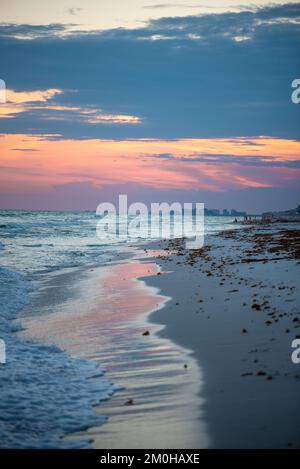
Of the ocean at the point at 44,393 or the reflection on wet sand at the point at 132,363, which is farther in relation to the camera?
the ocean at the point at 44,393

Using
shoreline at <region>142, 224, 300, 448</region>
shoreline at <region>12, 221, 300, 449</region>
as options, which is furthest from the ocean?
shoreline at <region>142, 224, 300, 448</region>

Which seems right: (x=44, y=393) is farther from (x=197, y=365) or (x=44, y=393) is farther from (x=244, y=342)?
(x=244, y=342)

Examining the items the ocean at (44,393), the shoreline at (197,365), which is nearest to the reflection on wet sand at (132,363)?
the shoreline at (197,365)

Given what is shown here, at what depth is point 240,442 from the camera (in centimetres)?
593

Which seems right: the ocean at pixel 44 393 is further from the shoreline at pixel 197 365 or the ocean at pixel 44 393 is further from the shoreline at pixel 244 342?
the shoreline at pixel 244 342

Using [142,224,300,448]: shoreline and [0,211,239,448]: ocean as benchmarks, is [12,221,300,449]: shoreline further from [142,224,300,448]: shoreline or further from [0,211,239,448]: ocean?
[0,211,239,448]: ocean

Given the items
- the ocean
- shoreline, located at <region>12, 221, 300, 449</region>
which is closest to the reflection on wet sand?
shoreline, located at <region>12, 221, 300, 449</region>

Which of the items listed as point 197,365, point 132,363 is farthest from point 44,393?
point 197,365

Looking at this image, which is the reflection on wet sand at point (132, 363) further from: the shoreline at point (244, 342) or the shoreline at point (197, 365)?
the shoreline at point (244, 342)

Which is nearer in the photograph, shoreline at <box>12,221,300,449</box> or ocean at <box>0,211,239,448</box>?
shoreline at <box>12,221,300,449</box>

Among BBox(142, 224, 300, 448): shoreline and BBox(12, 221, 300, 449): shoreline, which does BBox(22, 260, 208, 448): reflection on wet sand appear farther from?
BBox(142, 224, 300, 448): shoreline

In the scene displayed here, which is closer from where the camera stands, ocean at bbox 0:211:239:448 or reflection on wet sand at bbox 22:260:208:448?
reflection on wet sand at bbox 22:260:208:448
